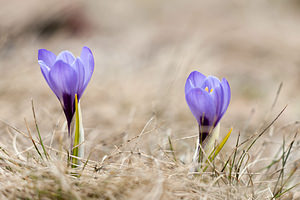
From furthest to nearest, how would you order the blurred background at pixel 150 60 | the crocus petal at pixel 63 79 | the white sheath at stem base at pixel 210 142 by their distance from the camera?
the blurred background at pixel 150 60 → the white sheath at stem base at pixel 210 142 → the crocus petal at pixel 63 79

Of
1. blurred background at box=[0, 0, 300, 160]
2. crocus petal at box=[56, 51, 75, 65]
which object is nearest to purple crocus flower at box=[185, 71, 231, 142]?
blurred background at box=[0, 0, 300, 160]

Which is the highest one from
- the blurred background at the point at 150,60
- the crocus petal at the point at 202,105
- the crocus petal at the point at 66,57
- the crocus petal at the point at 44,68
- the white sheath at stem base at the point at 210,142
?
the blurred background at the point at 150,60

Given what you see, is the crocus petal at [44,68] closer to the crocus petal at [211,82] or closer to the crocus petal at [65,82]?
the crocus petal at [65,82]

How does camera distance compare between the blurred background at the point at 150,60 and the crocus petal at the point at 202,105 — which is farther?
the blurred background at the point at 150,60

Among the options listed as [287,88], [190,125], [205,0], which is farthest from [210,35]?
[190,125]

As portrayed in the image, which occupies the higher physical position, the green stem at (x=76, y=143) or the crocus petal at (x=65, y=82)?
the crocus petal at (x=65, y=82)

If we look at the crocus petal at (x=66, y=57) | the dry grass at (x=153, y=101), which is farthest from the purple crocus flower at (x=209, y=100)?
the crocus petal at (x=66, y=57)

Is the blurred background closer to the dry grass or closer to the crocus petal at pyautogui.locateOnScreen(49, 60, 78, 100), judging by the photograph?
the dry grass
